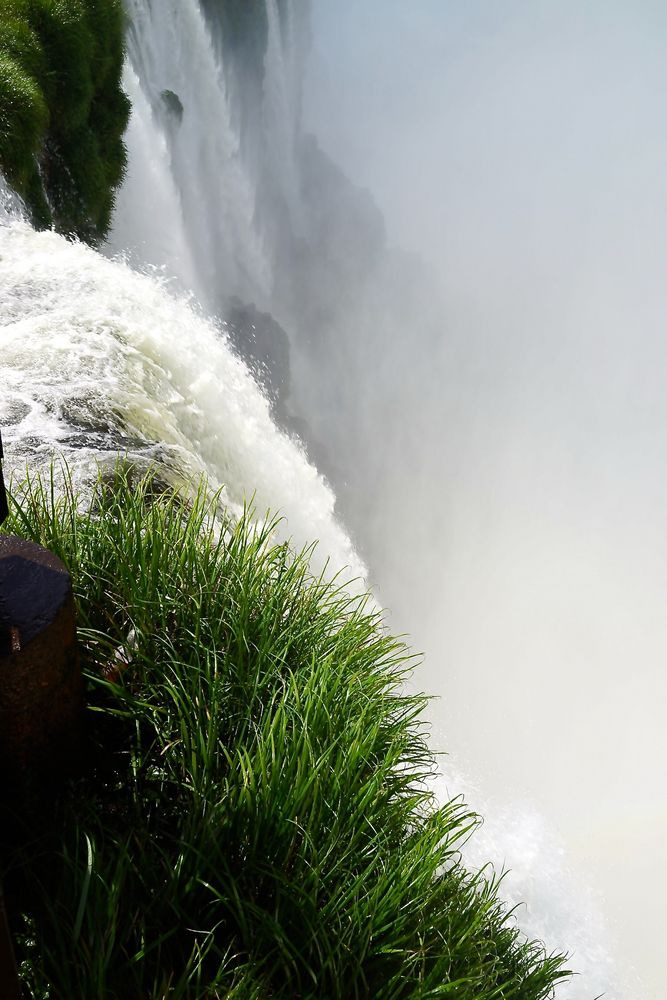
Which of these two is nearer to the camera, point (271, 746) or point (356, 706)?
point (271, 746)

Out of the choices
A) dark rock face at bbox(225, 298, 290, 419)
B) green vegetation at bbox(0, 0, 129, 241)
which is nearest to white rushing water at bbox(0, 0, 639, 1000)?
green vegetation at bbox(0, 0, 129, 241)

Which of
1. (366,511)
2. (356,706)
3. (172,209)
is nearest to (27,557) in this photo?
(356,706)

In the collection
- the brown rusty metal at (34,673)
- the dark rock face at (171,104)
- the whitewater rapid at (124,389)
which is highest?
the dark rock face at (171,104)

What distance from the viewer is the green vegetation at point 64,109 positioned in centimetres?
736

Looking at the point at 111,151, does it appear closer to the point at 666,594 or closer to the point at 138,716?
the point at 138,716

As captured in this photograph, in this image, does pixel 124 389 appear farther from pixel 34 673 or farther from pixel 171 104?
pixel 171 104

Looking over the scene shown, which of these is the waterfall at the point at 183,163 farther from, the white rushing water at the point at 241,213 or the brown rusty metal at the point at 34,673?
the brown rusty metal at the point at 34,673

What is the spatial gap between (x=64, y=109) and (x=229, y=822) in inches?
365

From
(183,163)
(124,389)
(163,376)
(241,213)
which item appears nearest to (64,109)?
(163,376)

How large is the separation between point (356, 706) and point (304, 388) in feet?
104

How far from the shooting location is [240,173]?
23.9m

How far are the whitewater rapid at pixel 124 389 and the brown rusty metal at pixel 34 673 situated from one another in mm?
1744

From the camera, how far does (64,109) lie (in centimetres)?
849

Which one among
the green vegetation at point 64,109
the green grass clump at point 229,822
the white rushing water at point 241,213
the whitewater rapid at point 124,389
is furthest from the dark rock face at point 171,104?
the green grass clump at point 229,822
